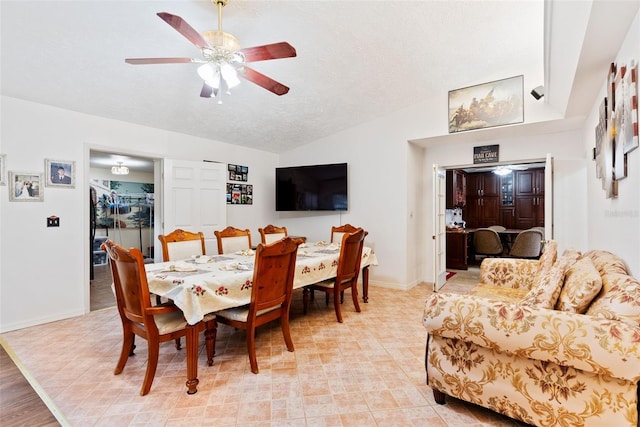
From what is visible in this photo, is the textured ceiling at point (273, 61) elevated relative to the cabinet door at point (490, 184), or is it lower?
elevated

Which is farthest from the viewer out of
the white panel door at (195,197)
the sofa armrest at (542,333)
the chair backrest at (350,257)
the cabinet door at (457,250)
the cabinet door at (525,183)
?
the cabinet door at (525,183)

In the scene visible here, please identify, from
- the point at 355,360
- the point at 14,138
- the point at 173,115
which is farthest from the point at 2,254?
the point at 355,360

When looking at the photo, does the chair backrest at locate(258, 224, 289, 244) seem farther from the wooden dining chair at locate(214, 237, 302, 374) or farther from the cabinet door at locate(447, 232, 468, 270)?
the cabinet door at locate(447, 232, 468, 270)

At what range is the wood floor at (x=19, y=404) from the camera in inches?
68.1

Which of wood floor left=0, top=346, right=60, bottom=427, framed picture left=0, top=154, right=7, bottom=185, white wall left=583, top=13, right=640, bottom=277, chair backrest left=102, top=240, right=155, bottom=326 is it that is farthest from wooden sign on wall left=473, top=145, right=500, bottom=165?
framed picture left=0, top=154, right=7, bottom=185

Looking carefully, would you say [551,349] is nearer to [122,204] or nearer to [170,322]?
[170,322]

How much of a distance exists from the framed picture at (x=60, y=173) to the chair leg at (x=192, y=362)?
8.63ft

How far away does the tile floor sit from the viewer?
1.73m

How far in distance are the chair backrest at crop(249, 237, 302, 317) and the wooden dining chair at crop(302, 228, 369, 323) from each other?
84 centimetres

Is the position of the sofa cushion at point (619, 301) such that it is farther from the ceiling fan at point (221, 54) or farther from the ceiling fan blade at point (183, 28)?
the ceiling fan blade at point (183, 28)

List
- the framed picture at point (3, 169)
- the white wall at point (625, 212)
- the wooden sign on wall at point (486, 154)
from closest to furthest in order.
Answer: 1. the white wall at point (625, 212)
2. the framed picture at point (3, 169)
3. the wooden sign on wall at point (486, 154)

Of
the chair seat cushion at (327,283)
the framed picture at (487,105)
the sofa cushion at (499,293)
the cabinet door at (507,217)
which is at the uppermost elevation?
the framed picture at (487,105)

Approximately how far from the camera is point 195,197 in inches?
173

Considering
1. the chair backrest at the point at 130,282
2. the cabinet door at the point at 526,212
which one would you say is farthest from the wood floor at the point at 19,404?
the cabinet door at the point at 526,212
